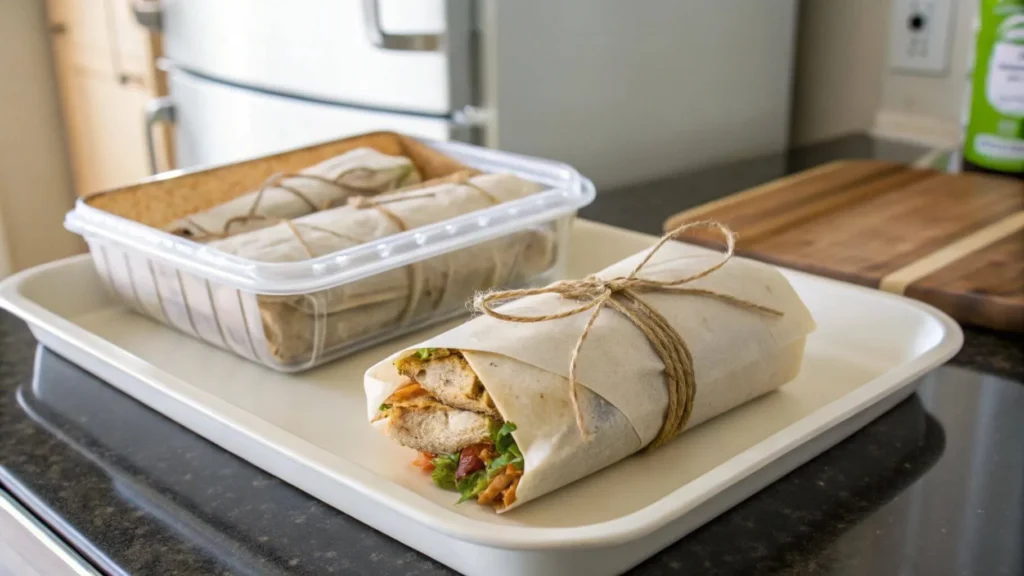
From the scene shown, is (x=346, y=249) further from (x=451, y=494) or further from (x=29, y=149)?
(x=29, y=149)

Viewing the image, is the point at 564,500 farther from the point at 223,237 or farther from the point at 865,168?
the point at 865,168

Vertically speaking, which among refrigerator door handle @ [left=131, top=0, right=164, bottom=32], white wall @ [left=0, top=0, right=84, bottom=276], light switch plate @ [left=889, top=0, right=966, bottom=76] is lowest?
white wall @ [left=0, top=0, right=84, bottom=276]

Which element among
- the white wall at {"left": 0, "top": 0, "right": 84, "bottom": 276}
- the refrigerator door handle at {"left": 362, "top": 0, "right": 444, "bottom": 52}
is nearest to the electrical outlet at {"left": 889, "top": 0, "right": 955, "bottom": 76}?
the refrigerator door handle at {"left": 362, "top": 0, "right": 444, "bottom": 52}

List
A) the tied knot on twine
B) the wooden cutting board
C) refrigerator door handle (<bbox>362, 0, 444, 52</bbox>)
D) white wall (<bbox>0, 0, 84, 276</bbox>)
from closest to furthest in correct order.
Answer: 1. the tied knot on twine
2. the wooden cutting board
3. refrigerator door handle (<bbox>362, 0, 444, 52</bbox>)
4. white wall (<bbox>0, 0, 84, 276</bbox>)

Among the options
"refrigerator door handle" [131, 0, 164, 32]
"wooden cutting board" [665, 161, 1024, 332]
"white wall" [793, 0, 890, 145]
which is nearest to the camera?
"wooden cutting board" [665, 161, 1024, 332]

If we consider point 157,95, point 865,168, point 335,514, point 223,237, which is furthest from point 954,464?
point 157,95

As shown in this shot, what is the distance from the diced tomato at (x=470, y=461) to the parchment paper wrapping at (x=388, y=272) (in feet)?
0.76

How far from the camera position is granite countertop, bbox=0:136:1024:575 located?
22.5 inches

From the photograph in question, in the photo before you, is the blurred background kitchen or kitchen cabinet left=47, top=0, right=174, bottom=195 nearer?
the blurred background kitchen

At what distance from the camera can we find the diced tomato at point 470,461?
23.4 inches

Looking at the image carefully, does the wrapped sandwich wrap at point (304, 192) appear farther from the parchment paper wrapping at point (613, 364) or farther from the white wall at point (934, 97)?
the white wall at point (934, 97)

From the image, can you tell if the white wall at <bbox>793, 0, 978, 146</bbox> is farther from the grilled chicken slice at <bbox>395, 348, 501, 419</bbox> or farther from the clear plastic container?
the grilled chicken slice at <bbox>395, 348, 501, 419</bbox>

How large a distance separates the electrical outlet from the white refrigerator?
0.57 feet

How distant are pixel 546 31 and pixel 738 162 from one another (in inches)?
18.7
